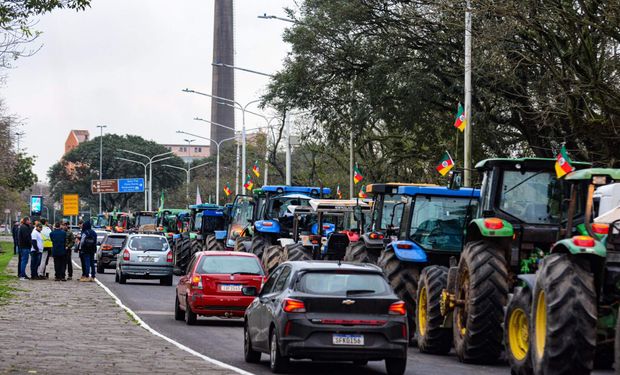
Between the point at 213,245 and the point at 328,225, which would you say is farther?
the point at 213,245

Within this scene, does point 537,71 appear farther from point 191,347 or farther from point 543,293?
point 543,293

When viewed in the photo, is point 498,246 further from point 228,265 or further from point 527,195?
point 228,265

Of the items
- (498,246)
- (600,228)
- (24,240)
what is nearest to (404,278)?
(498,246)

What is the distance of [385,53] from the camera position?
139ft

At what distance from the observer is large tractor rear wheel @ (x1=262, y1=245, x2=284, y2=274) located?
104 ft

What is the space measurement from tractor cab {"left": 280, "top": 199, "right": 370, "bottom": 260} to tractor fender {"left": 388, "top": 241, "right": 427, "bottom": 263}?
536cm

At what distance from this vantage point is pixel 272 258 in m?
32.0

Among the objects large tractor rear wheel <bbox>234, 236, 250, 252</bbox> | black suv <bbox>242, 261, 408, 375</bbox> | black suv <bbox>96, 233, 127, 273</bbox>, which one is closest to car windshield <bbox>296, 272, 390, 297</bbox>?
black suv <bbox>242, 261, 408, 375</bbox>

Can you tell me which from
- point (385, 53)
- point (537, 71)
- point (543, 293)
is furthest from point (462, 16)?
point (543, 293)

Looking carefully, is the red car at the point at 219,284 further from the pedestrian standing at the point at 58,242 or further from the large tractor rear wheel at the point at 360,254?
the pedestrian standing at the point at 58,242

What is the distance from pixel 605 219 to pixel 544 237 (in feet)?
12.0

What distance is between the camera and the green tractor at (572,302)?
12398 millimetres

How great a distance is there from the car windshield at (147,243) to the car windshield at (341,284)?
82.2ft

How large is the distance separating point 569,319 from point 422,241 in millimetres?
9291
